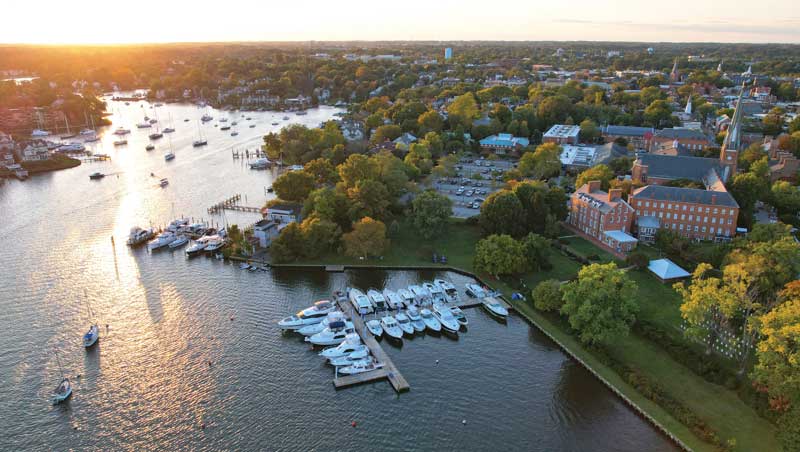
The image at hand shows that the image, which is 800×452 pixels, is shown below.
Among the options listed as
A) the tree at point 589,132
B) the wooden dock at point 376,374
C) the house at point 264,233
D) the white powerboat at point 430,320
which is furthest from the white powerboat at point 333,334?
the tree at point 589,132

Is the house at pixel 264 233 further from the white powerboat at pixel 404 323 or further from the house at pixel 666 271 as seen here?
the house at pixel 666 271

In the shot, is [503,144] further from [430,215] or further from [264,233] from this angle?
[264,233]

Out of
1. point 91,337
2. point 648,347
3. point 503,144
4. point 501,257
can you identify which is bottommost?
point 648,347

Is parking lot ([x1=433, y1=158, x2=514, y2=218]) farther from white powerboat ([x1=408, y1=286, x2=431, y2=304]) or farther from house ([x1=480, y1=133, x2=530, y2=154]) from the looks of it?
white powerboat ([x1=408, y1=286, x2=431, y2=304])

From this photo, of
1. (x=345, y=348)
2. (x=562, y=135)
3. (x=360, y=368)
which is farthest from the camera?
(x=562, y=135)

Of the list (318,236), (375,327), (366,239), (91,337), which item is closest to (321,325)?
(375,327)

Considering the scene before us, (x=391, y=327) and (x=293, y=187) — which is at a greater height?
(x=293, y=187)

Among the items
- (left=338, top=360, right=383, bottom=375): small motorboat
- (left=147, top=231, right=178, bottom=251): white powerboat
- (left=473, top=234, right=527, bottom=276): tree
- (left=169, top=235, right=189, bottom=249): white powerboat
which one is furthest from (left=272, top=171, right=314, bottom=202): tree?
(left=338, top=360, right=383, bottom=375): small motorboat

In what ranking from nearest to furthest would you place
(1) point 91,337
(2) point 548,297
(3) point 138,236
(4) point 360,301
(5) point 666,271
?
(1) point 91,337
(2) point 548,297
(4) point 360,301
(5) point 666,271
(3) point 138,236
